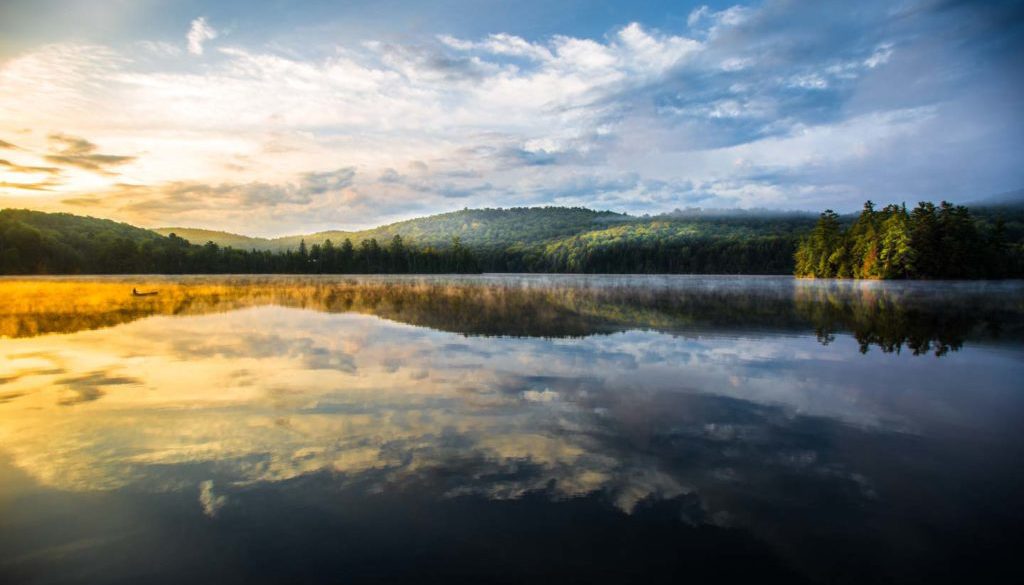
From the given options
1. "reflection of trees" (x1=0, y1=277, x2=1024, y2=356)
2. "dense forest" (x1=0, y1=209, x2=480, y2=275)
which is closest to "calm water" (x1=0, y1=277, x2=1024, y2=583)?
"reflection of trees" (x1=0, y1=277, x2=1024, y2=356)

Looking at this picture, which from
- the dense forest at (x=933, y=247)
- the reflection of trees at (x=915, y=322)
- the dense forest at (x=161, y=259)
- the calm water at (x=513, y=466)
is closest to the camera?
the calm water at (x=513, y=466)

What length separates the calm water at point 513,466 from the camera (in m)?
5.93

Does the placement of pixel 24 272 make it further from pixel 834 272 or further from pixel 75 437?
pixel 834 272

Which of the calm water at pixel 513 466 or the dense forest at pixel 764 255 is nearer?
the calm water at pixel 513 466

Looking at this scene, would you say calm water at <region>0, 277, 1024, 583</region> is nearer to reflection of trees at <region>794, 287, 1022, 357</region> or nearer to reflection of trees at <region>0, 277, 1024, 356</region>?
reflection of trees at <region>794, 287, 1022, 357</region>

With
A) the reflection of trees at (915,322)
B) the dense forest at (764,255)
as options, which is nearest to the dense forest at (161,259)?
the dense forest at (764,255)

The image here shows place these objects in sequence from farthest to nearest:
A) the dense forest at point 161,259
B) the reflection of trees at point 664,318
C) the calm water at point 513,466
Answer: the dense forest at point 161,259 → the reflection of trees at point 664,318 → the calm water at point 513,466

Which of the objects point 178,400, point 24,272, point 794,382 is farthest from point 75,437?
point 24,272

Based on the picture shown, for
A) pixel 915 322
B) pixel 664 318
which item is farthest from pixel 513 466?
pixel 915 322

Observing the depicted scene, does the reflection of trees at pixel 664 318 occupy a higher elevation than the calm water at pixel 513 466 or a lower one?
lower

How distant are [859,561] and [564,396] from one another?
759 centimetres

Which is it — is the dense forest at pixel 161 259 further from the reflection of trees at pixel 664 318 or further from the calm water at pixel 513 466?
the calm water at pixel 513 466

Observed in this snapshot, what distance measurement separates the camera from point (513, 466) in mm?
8500

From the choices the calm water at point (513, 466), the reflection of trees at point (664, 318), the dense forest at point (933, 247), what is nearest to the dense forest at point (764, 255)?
the dense forest at point (933, 247)
